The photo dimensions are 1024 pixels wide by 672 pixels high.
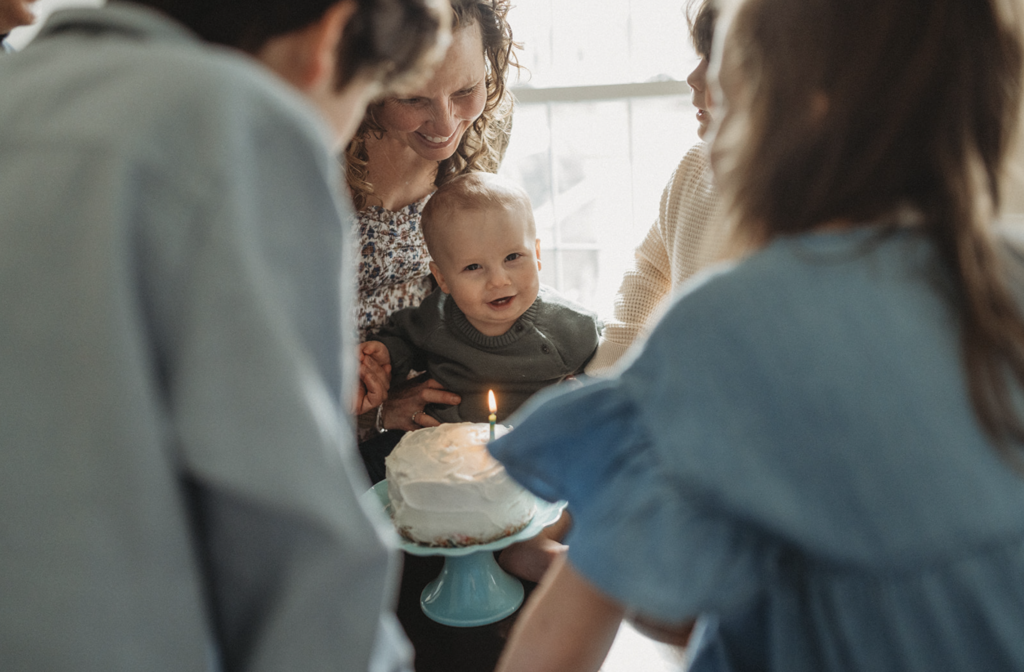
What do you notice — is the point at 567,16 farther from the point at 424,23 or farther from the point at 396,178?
the point at 424,23

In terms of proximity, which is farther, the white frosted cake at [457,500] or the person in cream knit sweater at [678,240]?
the person in cream knit sweater at [678,240]

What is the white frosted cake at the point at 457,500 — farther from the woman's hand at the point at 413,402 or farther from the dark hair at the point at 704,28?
the dark hair at the point at 704,28

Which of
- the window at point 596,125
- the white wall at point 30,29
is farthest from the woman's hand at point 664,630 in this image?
the white wall at point 30,29

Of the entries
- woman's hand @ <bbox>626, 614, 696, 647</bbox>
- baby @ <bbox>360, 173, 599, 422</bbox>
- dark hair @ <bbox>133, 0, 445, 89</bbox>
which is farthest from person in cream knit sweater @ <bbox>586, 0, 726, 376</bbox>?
dark hair @ <bbox>133, 0, 445, 89</bbox>

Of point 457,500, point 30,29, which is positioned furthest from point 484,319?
point 30,29

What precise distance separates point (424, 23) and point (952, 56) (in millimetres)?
441

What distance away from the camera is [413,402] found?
169 cm

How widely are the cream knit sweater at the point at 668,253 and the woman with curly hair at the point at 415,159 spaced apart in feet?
1.26

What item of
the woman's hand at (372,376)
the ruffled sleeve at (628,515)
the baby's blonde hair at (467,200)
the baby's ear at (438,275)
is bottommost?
the woman's hand at (372,376)

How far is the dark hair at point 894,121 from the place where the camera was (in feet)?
2.01

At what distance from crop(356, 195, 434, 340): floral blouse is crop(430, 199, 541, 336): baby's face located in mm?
127

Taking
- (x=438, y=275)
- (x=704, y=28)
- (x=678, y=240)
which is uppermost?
(x=704, y=28)

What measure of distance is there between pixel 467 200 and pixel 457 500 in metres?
0.83

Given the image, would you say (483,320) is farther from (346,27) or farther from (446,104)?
(346,27)
